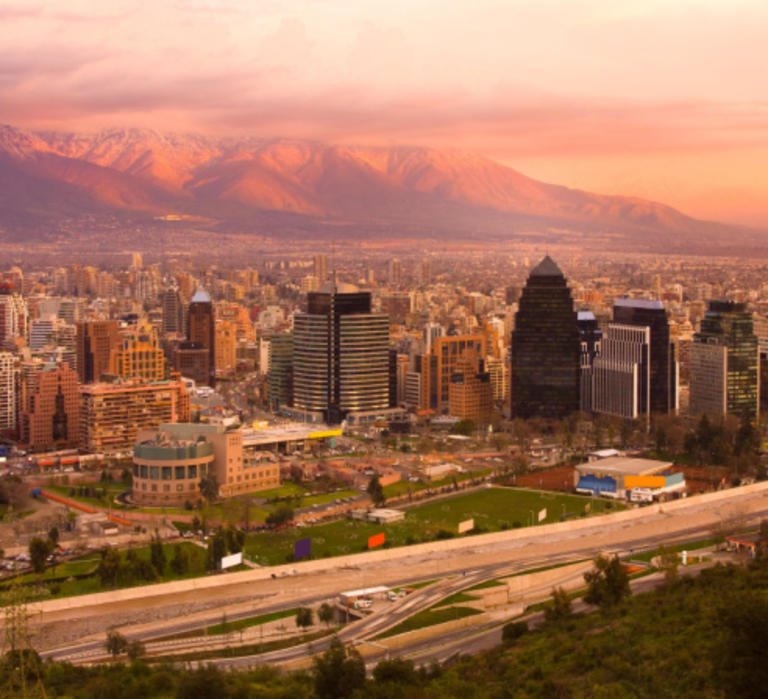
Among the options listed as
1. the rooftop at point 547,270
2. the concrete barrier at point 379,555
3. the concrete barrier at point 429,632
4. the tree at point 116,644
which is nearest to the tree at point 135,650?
the tree at point 116,644

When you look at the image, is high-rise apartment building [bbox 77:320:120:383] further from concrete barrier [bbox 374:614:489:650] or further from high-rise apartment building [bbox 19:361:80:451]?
concrete barrier [bbox 374:614:489:650]

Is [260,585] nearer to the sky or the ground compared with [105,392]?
nearer to the ground

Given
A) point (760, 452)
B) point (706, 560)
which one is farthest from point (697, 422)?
point (706, 560)

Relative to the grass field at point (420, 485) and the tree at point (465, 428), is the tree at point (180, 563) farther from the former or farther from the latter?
the tree at point (465, 428)

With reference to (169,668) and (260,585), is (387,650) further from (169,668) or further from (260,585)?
(260,585)

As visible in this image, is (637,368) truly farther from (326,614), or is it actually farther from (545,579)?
(326,614)

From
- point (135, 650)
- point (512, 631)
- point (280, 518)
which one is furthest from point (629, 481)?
point (135, 650)
